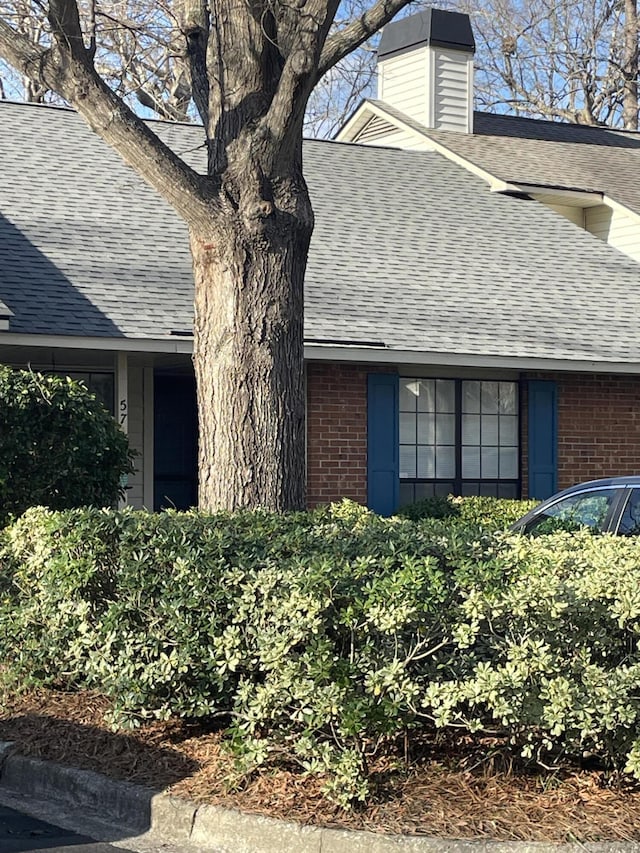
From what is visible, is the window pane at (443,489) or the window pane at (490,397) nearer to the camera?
the window pane at (443,489)

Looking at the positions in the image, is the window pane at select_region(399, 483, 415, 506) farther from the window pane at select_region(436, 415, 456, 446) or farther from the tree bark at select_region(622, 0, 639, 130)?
the tree bark at select_region(622, 0, 639, 130)

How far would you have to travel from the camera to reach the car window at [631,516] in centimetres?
988

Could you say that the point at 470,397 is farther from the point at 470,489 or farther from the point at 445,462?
the point at 470,489

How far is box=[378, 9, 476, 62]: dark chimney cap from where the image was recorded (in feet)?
82.7

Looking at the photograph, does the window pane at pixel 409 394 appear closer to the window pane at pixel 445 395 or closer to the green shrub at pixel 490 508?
the window pane at pixel 445 395

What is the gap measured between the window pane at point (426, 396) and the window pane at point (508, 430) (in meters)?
1.08

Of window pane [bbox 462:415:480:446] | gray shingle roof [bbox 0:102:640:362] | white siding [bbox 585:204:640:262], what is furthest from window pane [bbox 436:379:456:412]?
white siding [bbox 585:204:640:262]

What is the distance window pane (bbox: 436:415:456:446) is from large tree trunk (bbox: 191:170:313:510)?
860 centimetres

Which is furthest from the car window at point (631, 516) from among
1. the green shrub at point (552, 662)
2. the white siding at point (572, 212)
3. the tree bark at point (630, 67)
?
the tree bark at point (630, 67)

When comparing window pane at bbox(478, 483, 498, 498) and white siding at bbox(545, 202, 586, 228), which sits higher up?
white siding at bbox(545, 202, 586, 228)

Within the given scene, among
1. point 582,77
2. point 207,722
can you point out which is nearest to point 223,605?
point 207,722

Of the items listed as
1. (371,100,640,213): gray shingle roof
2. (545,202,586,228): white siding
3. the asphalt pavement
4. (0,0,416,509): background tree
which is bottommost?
the asphalt pavement

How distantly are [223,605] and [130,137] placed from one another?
148 inches

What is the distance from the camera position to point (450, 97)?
82.4 feet
